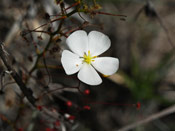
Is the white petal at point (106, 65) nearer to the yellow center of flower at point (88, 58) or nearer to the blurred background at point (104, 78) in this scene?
the yellow center of flower at point (88, 58)

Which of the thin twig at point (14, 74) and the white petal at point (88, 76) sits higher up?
the thin twig at point (14, 74)

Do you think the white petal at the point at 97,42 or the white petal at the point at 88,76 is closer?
the white petal at the point at 88,76

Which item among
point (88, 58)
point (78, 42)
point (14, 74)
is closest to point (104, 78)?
point (88, 58)

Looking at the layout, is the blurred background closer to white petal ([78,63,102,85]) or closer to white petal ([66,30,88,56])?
white petal ([66,30,88,56])

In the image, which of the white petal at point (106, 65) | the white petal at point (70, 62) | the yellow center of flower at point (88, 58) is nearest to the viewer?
the white petal at point (70, 62)

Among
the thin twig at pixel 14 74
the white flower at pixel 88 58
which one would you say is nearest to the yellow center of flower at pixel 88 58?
the white flower at pixel 88 58

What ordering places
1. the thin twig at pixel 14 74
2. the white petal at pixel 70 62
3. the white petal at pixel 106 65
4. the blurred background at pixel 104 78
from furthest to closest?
1. the blurred background at pixel 104 78
2. the white petal at pixel 106 65
3. the white petal at pixel 70 62
4. the thin twig at pixel 14 74
